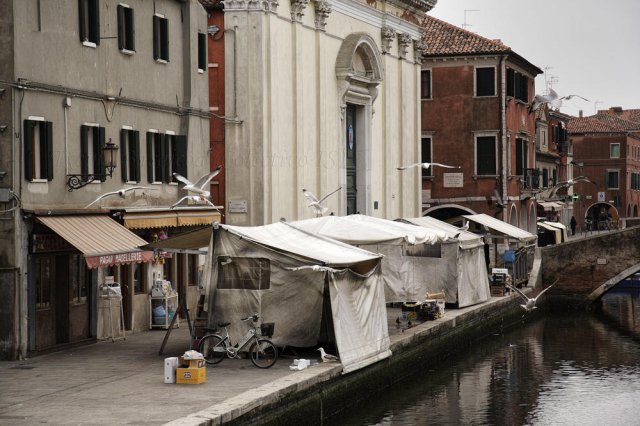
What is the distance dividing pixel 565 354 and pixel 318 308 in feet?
40.7

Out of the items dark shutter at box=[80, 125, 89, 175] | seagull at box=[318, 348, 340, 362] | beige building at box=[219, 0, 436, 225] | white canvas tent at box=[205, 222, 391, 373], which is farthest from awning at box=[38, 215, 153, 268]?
beige building at box=[219, 0, 436, 225]

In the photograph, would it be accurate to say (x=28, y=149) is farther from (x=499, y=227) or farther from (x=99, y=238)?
(x=499, y=227)

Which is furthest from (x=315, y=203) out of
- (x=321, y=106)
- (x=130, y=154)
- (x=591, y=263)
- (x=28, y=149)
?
(x=591, y=263)

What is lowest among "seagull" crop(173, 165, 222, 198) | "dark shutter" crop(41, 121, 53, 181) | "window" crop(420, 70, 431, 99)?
"seagull" crop(173, 165, 222, 198)

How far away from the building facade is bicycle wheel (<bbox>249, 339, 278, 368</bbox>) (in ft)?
9.38

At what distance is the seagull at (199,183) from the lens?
23955 millimetres

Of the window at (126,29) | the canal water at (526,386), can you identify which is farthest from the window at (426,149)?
the window at (126,29)

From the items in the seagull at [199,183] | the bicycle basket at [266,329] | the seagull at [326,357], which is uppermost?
the seagull at [199,183]

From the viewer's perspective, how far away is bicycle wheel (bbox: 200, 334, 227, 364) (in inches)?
800

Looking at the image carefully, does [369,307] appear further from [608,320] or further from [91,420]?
[608,320]

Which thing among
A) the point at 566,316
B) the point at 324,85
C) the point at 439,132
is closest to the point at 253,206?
the point at 324,85

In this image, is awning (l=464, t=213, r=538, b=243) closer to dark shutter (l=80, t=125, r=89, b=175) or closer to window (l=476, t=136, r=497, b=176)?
window (l=476, t=136, r=497, b=176)

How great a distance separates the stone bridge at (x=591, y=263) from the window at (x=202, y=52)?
772 inches

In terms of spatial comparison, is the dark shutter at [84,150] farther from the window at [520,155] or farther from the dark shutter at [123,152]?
the window at [520,155]
